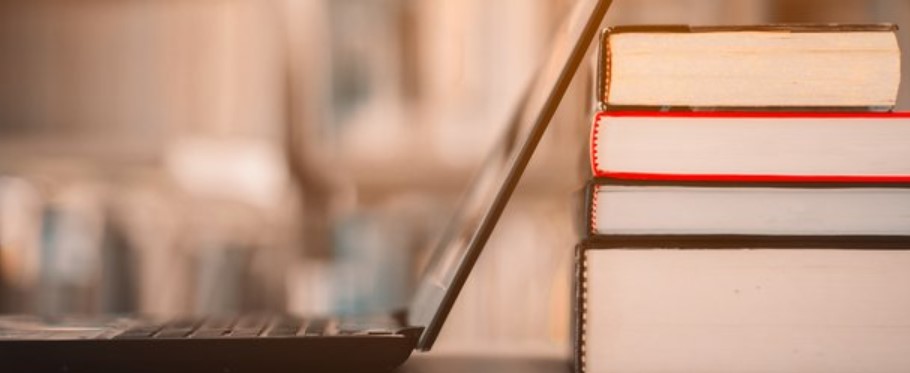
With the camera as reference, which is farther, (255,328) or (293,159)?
(293,159)

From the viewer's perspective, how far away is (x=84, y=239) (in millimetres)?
1632

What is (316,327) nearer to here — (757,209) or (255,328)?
(255,328)

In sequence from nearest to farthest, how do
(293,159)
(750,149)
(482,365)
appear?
(750,149) < (482,365) < (293,159)

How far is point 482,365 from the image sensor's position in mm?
608

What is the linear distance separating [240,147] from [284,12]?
244mm

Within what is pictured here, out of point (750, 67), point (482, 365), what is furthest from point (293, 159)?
point (750, 67)

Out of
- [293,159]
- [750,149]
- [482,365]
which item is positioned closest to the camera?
[750,149]

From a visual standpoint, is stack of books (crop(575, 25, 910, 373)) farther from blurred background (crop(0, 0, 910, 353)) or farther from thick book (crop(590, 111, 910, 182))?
blurred background (crop(0, 0, 910, 353))

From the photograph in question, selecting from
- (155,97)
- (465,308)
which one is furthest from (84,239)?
(465,308)

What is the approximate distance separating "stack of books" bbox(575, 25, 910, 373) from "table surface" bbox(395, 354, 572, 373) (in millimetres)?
97

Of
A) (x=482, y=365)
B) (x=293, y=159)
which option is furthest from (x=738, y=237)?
(x=293, y=159)

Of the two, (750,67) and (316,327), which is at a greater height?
(750,67)

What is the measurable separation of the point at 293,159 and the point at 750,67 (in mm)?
1186

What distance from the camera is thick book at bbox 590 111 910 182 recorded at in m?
0.49
